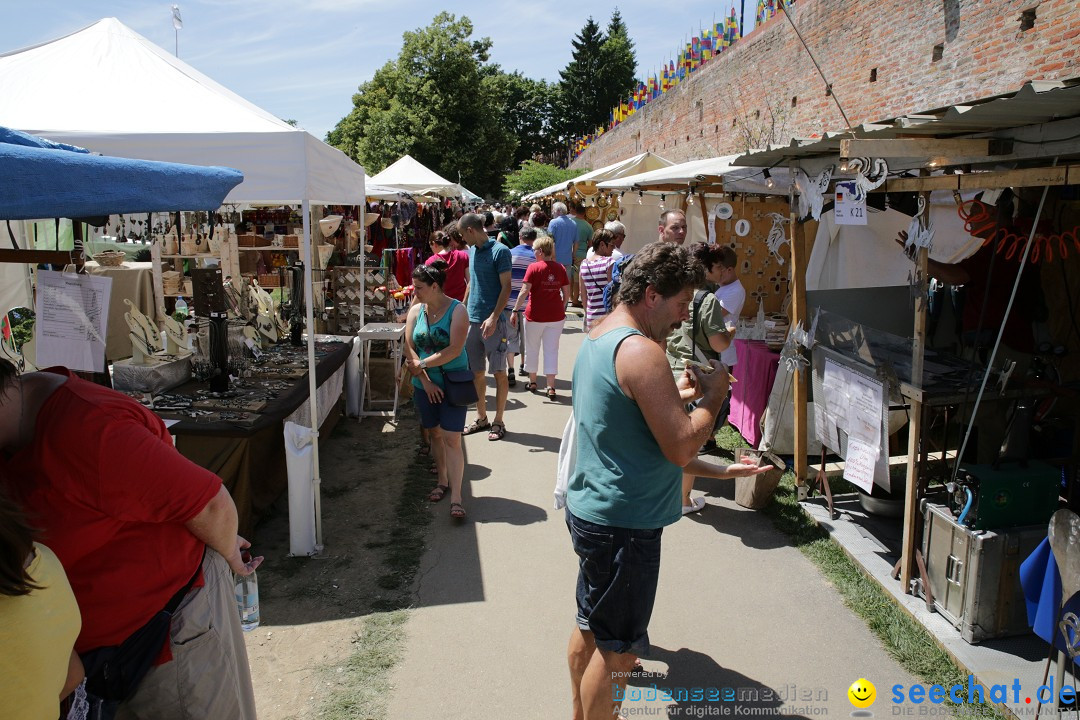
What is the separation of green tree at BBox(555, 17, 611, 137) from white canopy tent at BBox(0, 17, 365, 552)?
215 feet

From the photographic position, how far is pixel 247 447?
4.09m

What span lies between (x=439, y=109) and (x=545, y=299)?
30554mm

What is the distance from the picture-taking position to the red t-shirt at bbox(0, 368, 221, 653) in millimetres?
1625

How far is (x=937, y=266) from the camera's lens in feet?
15.7

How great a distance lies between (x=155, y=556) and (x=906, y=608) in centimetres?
353

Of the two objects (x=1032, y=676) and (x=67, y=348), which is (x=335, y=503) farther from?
(x=1032, y=676)

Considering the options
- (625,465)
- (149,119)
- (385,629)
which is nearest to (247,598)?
(385,629)

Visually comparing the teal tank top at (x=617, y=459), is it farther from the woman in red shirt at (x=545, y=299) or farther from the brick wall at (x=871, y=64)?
the brick wall at (x=871, y=64)

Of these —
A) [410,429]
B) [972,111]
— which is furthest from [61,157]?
[410,429]

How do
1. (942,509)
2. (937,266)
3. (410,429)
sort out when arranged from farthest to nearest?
(410,429) < (937,266) < (942,509)

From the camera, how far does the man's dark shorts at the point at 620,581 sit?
2232 millimetres

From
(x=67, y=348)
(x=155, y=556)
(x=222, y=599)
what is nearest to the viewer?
(x=155, y=556)

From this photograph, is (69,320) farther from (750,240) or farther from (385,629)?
(750,240)

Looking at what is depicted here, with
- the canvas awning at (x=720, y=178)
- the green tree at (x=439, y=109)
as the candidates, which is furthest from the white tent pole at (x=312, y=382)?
the green tree at (x=439, y=109)
